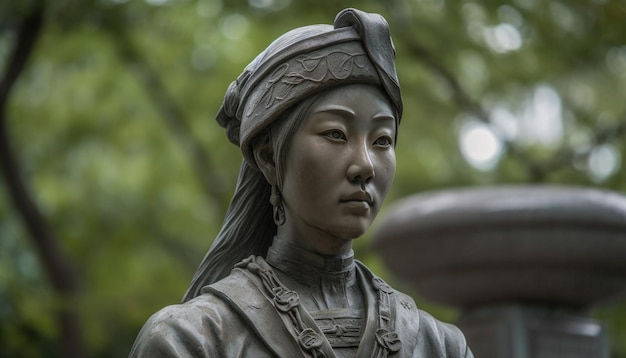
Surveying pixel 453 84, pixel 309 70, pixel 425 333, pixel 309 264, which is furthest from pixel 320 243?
pixel 453 84

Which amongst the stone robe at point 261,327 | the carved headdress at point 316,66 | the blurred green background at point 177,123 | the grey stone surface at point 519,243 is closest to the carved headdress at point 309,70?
the carved headdress at point 316,66

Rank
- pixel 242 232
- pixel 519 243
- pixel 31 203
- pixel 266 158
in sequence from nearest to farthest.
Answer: pixel 266 158
pixel 242 232
pixel 519 243
pixel 31 203

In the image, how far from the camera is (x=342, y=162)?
13.2 ft

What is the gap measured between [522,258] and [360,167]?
544 centimetres

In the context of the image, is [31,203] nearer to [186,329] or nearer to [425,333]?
[425,333]

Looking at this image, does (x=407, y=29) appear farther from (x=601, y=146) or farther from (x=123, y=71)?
(x=123, y=71)

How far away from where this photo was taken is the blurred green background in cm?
1323

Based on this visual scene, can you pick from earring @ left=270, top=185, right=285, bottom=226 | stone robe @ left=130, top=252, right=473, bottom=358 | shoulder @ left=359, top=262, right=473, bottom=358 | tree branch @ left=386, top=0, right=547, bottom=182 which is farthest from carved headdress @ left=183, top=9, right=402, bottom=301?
tree branch @ left=386, top=0, right=547, bottom=182

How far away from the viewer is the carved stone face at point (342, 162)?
159 inches

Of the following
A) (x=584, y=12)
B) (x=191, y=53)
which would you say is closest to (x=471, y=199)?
(x=584, y=12)

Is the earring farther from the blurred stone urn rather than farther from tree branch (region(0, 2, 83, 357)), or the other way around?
tree branch (region(0, 2, 83, 357))

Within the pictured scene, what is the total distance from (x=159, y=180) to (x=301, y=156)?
12.0 meters

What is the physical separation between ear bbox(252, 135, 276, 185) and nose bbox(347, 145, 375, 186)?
1.02 feet

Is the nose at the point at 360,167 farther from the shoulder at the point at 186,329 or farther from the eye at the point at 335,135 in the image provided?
the shoulder at the point at 186,329
